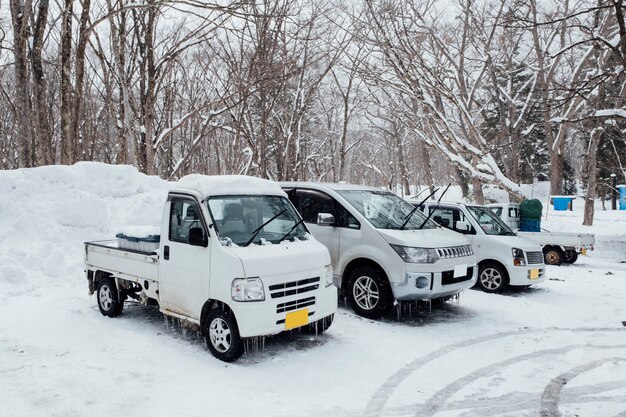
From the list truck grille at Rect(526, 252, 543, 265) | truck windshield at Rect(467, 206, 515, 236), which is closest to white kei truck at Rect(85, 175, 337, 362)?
truck windshield at Rect(467, 206, 515, 236)

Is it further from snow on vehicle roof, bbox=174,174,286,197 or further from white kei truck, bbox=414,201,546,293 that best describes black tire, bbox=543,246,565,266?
snow on vehicle roof, bbox=174,174,286,197

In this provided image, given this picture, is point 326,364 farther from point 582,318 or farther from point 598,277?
point 598,277

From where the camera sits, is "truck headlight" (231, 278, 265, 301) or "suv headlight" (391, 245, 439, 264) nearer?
"truck headlight" (231, 278, 265, 301)

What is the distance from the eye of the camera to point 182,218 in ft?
19.1

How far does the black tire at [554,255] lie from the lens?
13.7 metres

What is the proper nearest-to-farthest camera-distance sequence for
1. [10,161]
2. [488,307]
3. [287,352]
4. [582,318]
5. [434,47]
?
[287,352]
[582,318]
[488,307]
[434,47]
[10,161]

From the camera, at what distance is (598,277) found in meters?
11.3

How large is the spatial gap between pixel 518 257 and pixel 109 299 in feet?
25.4

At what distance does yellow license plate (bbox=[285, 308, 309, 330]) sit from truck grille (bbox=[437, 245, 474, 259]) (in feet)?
8.10

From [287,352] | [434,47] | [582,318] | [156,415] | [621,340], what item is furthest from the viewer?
[434,47]

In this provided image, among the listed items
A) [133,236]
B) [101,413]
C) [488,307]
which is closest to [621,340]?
[488,307]

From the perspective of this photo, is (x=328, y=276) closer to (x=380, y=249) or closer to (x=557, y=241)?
(x=380, y=249)

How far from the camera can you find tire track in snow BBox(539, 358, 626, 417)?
13.6 ft

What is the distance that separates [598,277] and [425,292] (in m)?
7.48
